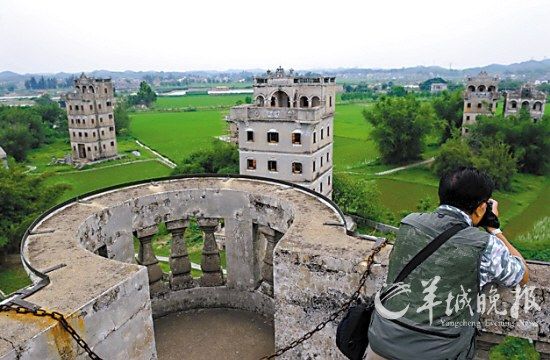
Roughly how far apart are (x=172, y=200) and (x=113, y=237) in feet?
7.01

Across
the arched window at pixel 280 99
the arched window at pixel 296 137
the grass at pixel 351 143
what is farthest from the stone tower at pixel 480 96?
the arched window at pixel 296 137

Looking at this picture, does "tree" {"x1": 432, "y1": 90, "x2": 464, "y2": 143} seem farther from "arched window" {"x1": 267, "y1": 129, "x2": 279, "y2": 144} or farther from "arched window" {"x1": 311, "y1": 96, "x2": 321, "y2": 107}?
"arched window" {"x1": 267, "y1": 129, "x2": 279, "y2": 144}

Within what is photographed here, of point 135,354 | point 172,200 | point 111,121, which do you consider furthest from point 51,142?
point 135,354

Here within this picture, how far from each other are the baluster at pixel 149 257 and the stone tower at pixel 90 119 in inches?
1924

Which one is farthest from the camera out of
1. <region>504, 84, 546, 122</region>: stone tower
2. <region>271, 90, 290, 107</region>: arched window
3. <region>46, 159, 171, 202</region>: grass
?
<region>504, 84, 546, 122</region>: stone tower

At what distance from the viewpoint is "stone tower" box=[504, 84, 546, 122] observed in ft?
177

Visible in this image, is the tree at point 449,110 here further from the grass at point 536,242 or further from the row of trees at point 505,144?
the grass at point 536,242

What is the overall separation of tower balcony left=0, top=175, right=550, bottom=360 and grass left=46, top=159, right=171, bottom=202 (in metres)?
35.2

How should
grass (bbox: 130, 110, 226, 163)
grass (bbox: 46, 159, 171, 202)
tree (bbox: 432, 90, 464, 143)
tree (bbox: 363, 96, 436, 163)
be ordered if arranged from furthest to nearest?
1. grass (bbox: 130, 110, 226, 163)
2. tree (bbox: 432, 90, 464, 143)
3. tree (bbox: 363, 96, 436, 163)
4. grass (bbox: 46, 159, 171, 202)

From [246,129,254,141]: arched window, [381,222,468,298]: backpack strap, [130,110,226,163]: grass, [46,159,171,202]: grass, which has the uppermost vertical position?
[381,222,468,298]: backpack strap

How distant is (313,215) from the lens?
11.8 meters

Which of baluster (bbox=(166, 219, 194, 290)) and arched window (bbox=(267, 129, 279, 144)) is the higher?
arched window (bbox=(267, 129, 279, 144))

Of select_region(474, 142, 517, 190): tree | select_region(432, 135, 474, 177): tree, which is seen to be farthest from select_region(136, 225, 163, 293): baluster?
select_region(432, 135, 474, 177): tree

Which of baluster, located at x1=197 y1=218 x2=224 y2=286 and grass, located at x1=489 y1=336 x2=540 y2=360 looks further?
baluster, located at x1=197 y1=218 x2=224 y2=286
